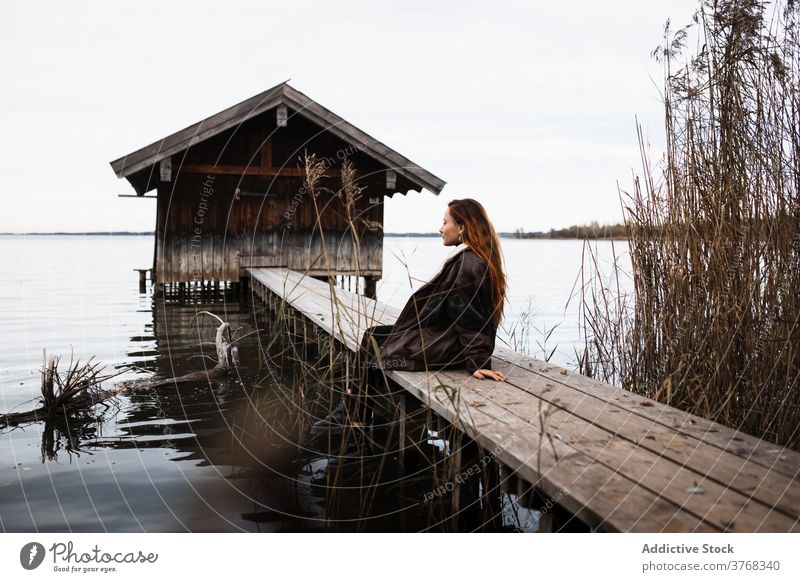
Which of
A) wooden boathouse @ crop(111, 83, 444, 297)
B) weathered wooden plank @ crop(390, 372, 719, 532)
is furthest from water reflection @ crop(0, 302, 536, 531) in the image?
wooden boathouse @ crop(111, 83, 444, 297)

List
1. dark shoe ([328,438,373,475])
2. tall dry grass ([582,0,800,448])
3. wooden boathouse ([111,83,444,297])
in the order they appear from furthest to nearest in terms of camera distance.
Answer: wooden boathouse ([111,83,444,297]), dark shoe ([328,438,373,475]), tall dry grass ([582,0,800,448])

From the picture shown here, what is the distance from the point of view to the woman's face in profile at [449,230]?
3.84 meters

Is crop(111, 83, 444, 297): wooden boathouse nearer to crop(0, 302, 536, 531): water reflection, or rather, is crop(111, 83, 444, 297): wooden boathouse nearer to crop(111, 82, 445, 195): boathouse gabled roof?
crop(111, 82, 445, 195): boathouse gabled roof

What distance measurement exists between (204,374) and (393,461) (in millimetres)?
2713

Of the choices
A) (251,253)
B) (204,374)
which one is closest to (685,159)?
(204,374)

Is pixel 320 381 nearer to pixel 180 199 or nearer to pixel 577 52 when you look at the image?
pixel 577 52

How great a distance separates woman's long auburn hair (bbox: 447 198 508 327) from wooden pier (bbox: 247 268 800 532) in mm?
538

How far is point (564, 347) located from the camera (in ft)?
34.2

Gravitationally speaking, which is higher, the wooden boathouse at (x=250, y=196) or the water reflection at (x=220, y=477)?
the wooden boathouse at (x=250, y=196)

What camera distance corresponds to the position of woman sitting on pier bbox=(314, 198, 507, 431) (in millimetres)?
3754
